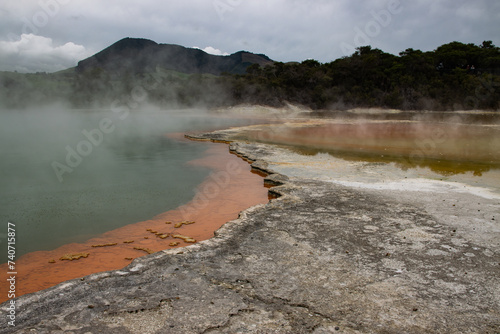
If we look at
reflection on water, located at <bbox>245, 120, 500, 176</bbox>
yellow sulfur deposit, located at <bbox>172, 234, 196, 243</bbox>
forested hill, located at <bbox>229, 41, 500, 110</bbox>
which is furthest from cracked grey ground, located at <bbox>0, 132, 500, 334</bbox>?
forested hill, located at <bbox>229, 41, 500, 110</bbox>

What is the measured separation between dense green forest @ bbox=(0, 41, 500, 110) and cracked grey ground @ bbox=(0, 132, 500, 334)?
115 ft

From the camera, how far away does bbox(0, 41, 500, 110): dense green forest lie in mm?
39406

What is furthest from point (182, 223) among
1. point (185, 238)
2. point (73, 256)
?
point (73, 256)

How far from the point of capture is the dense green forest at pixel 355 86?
129 ft

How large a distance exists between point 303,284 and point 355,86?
43349 millimetres

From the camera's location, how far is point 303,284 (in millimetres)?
2951

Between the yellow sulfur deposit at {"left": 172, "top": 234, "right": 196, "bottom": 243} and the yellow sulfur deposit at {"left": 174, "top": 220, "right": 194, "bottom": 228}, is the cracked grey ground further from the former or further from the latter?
the yellow sulfur deposit at {"left": 174, "top": 220, "right": 194, "bottom": 228}

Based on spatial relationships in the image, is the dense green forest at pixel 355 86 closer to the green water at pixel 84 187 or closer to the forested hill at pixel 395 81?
the forested hill at pixel 395 81

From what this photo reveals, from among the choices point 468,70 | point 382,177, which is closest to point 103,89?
point 468,70

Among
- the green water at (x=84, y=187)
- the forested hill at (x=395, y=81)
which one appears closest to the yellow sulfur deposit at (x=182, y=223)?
the green water at (x=84, y=187)

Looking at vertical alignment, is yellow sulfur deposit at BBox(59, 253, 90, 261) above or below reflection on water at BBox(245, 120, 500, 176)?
below

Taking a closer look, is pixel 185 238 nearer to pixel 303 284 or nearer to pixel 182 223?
pixel 182 223

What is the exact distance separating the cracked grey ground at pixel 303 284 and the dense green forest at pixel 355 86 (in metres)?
34.9

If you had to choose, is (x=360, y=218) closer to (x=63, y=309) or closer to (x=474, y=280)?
(x=474, y=280)
